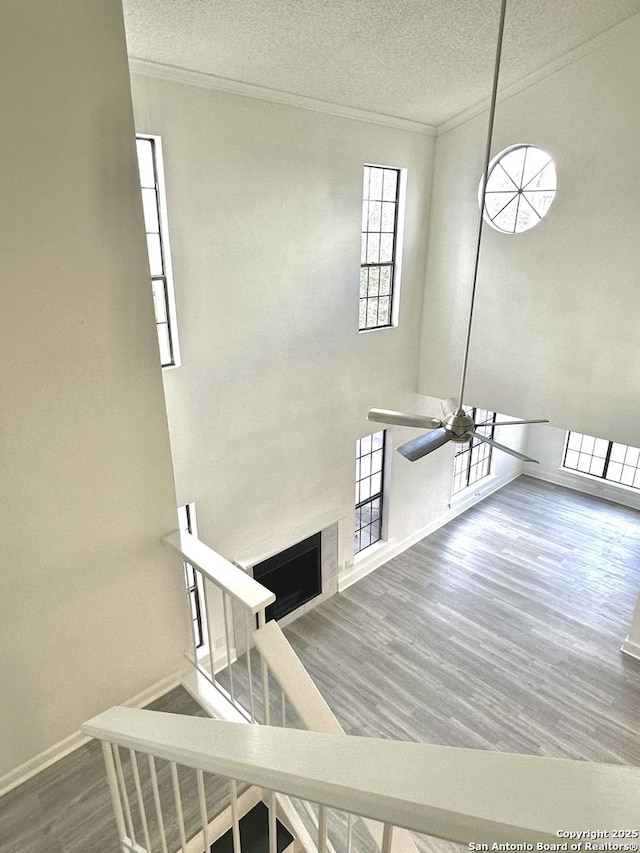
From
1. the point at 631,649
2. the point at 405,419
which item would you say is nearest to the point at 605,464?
the point at 631,649

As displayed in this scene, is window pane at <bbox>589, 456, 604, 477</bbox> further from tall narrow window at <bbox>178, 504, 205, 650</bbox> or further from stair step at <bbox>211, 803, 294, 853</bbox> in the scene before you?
stair step at <bbox>211, 803, 294, 853</bbox>

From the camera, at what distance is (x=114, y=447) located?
240cm

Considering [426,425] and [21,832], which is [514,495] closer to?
[426,425]

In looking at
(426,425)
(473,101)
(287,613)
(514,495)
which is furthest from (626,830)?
(514,495)

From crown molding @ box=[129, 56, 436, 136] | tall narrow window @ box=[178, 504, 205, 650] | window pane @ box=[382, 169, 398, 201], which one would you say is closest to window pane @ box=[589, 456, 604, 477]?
window pane @ box=[382, 169, 398, 201]

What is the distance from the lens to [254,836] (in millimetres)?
2404

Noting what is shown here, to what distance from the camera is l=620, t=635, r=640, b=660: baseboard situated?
238 inches

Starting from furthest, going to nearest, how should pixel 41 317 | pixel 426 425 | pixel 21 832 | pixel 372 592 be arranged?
pixel 372 592 < pixel 426 425 < pixel 21 832 < pixel 41 317

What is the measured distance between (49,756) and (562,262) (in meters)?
6.14

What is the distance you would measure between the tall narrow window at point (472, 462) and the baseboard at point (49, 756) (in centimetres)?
688

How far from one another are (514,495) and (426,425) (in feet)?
23.3

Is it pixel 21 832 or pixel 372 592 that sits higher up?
pixel 21 832

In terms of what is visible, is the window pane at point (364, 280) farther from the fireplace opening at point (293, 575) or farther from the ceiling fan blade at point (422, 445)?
the ceiling fan blade at point (422, 445)

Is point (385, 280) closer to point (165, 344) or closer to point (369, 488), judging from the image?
point (369, 488)
